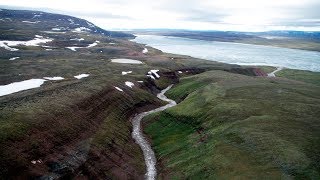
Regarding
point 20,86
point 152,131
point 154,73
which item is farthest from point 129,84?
point 20,86

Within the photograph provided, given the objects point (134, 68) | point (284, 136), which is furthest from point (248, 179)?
point (134, 68)

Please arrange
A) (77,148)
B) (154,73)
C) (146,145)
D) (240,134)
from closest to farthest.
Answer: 1. (77,148)
2. (240,134)
3. (146,145)
4. (154,73)

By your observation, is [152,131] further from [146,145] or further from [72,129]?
[72,129]

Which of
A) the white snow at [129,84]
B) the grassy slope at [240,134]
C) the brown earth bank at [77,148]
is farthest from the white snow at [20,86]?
the grassy slope at [240,134]

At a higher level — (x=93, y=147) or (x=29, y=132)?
(x=29, y=132)

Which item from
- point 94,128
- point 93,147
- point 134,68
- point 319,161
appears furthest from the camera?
point 134,68

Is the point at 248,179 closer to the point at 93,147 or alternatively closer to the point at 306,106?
the point at 93,147
